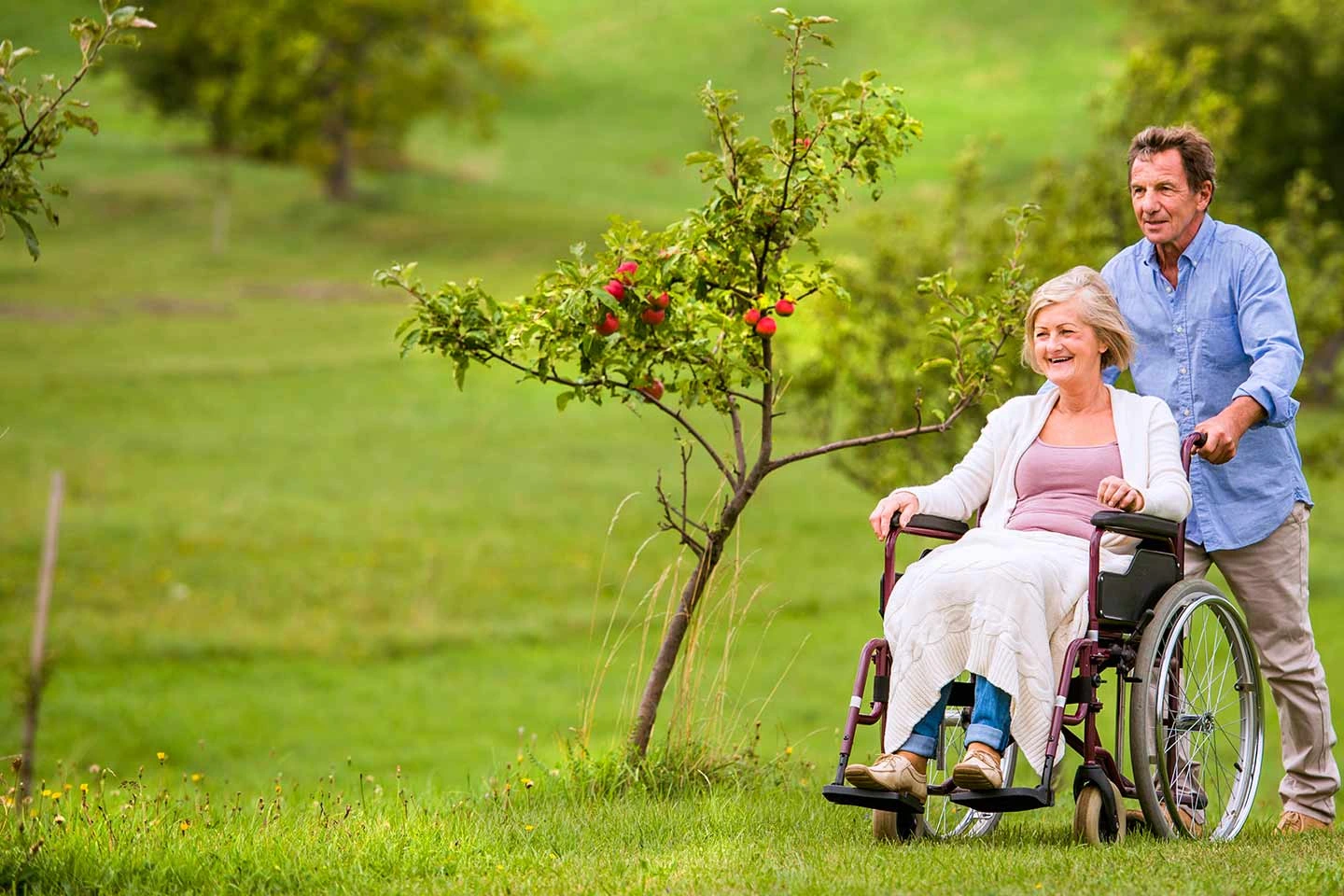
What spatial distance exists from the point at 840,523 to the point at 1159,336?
17099 mm

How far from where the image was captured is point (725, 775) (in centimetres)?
576

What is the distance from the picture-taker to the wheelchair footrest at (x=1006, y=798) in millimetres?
4234

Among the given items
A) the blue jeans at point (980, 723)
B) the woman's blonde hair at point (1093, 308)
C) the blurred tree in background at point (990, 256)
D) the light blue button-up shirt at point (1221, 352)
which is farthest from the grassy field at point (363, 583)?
the blurred tree in background at point (990, 256)

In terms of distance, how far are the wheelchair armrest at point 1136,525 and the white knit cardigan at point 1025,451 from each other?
0.12ft

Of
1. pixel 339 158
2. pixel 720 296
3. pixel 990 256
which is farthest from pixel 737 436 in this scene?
pixel 339 158

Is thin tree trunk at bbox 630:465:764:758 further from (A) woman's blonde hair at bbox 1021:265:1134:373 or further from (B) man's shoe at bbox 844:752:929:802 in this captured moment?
(B) man's shoe at bbox 844:752:929:802

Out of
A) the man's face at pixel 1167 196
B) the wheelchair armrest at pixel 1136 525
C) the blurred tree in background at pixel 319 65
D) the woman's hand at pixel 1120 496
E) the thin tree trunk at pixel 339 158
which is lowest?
the wheelchair armrest at pixel 1136 525

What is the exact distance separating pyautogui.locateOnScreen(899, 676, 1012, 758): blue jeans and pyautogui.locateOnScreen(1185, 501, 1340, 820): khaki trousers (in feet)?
3.67

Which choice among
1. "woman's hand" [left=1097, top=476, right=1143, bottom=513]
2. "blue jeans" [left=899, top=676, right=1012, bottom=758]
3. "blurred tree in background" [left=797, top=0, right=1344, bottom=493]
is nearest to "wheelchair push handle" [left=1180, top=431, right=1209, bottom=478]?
"woman's hand" [left=1097, top=476, right=1143, bottom=513]

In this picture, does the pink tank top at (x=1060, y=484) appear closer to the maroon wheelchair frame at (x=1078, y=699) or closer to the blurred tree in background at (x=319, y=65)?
the maroon wheelchair frame at (x=1078, y=699)

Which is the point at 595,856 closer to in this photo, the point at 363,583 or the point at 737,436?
the point at 737,436

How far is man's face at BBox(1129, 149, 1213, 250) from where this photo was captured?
507 cm

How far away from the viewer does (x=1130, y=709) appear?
4602mm

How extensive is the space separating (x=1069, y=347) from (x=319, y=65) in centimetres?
3984
